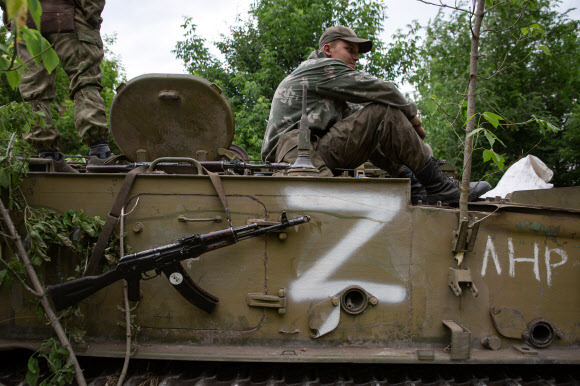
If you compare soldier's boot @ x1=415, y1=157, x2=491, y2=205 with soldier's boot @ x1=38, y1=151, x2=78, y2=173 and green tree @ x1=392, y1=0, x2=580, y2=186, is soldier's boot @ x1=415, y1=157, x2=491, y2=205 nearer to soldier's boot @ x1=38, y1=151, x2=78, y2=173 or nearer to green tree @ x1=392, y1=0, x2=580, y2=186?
soldier's boot @ x1=38, y1=151, x2=78, y2=173

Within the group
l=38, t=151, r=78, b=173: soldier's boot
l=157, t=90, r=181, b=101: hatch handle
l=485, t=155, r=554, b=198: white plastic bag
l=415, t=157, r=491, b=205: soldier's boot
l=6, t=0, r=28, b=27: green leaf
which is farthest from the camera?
l=485, t=155, r=554, b=198: white plastic bag

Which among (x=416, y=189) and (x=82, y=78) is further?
(x=416, y=189)

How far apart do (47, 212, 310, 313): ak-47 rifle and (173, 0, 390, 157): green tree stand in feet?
30.1

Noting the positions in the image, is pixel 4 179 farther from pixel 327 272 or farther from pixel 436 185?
pixel 436 185

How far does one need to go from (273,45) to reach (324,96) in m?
10.1

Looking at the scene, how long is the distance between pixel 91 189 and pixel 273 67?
10.3 m

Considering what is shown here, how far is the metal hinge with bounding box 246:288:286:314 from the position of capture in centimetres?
241

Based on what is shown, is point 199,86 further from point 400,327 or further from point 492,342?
→ point 492,342

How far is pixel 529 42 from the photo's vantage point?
1343cm

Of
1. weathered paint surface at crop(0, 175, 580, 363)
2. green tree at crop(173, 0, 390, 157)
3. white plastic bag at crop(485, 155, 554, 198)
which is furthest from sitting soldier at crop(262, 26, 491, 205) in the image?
green tree at crop(173, 0, 390, 157)

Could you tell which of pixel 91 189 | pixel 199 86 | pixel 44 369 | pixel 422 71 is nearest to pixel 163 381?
pixel 44 369

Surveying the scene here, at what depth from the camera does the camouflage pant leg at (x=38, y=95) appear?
3207mm

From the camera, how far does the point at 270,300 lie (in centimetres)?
242

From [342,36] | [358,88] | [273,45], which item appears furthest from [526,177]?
[273,45]
